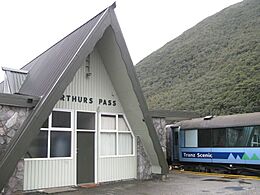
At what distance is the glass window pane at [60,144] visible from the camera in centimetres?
1091

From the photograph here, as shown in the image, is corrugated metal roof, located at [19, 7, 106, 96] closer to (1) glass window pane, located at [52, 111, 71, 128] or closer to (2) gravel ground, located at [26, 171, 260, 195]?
(1) glass window pane, located at [52, 111, 71, 128]

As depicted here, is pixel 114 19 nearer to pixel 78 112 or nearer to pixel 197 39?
pixel 78 112

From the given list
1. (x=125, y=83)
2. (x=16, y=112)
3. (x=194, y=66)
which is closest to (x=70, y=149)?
(x=16, y=112)

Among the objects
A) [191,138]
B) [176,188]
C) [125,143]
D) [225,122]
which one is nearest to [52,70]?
[125,143]

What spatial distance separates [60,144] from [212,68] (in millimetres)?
26688

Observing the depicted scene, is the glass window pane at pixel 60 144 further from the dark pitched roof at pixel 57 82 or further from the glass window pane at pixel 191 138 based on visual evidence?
the glass window pane at pixel 191 138

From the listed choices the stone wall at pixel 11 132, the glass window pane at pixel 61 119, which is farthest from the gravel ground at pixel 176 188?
the glass window pane at pixel 61 119

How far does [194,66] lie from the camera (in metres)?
37.8

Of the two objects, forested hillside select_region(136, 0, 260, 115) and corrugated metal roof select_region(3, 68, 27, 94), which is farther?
Answer: forested hillside select_region(136, 0, 260, 115)

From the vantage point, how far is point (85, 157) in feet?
38.6

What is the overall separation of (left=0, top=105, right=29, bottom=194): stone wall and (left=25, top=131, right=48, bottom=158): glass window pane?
582mm

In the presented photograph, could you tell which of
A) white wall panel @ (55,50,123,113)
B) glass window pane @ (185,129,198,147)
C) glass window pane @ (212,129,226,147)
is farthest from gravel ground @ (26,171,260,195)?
glass window pane @ (185,129,198,147)

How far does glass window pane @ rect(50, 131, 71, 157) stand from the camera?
35.8 ft

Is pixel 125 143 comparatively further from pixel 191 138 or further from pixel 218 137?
pixel 191 138
